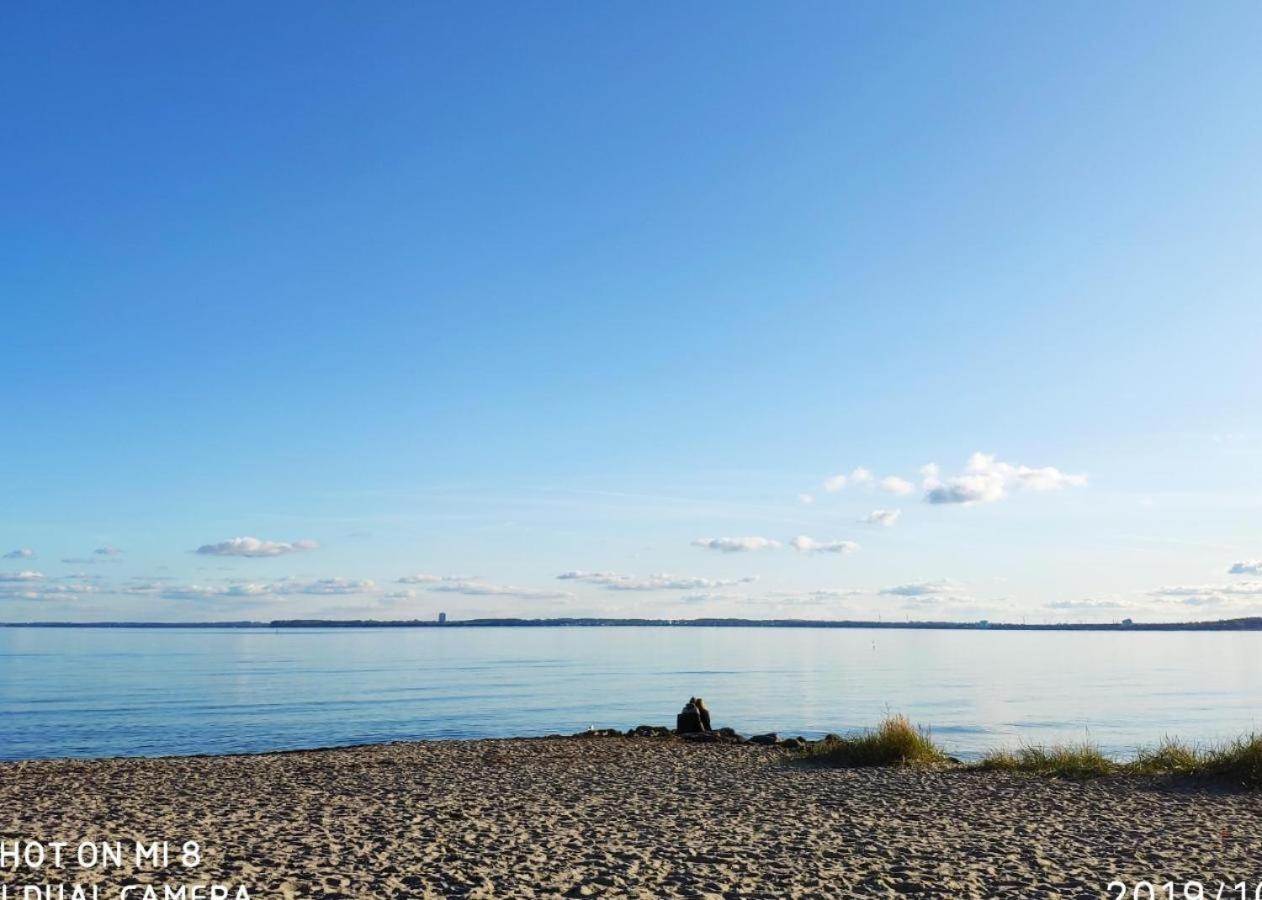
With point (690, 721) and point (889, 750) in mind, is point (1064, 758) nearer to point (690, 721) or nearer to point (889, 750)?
point (889, 750)

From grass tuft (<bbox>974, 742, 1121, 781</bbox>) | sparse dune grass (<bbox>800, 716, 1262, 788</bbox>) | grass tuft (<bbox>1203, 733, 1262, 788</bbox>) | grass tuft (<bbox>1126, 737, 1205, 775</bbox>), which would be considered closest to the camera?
grass tuft (<bbox>1203, 733, 1262, 788</bbox>)

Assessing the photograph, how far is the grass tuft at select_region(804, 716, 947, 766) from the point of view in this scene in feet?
73.9

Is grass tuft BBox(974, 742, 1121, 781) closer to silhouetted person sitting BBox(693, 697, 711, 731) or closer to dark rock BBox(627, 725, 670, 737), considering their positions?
silhouetted person sitting BBox(693, 697, 711, 731)

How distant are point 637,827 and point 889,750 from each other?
10.6 metres

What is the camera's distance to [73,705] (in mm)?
47500

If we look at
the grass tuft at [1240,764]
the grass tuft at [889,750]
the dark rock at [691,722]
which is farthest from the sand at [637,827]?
the dark rock at [691,722]

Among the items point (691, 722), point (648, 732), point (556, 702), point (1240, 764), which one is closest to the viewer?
point (1240, 764)

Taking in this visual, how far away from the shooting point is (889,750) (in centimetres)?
2275

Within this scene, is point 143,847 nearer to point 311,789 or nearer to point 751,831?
point 311,789

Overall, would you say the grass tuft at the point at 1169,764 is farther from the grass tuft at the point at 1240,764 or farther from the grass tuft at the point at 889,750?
the grass tuft at the point at 889,750

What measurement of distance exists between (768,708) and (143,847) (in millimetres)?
40176

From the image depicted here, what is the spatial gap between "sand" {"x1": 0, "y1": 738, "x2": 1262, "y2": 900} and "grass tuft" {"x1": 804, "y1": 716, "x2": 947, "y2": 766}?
1.36m

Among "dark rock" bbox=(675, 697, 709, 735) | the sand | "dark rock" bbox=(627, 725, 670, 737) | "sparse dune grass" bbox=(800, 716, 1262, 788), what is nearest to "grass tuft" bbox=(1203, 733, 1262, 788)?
"sparse dune grass" bbox=(800, 716, 1262, 788)

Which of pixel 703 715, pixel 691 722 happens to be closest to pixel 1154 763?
pixel 703 715
